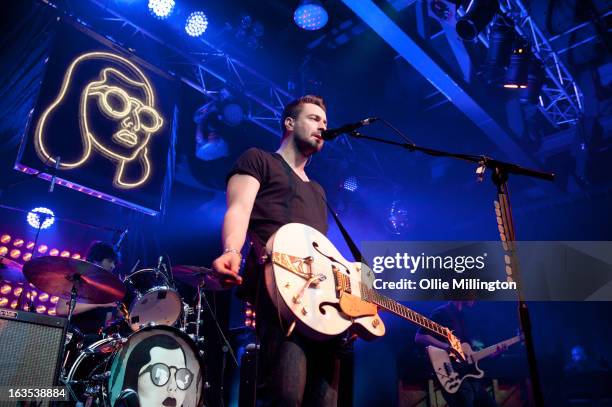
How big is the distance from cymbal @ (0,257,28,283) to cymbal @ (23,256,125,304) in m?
0.24

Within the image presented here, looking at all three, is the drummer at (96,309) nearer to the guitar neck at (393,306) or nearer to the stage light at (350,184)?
the guitar neck at (393,306)

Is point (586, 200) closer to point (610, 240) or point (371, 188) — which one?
point (610, 240)

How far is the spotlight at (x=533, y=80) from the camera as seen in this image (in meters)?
6.29

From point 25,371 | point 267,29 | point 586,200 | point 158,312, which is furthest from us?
point 586,200

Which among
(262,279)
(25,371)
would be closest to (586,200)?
(262,279)

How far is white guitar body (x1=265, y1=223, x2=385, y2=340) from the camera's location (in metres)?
2.21

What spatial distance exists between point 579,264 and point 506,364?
2738 millimetres

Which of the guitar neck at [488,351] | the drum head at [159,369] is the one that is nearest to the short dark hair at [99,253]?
the drum head at [159,369]

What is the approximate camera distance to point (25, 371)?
2.96m

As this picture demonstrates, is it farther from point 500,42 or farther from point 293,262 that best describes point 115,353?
point 500,42

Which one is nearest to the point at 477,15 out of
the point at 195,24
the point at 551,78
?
the point at 551,78

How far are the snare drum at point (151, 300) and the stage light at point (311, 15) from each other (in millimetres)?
3490

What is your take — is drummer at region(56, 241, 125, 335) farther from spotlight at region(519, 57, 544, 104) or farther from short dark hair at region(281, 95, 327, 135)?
spotlight at region(519, 57, 544, 104)

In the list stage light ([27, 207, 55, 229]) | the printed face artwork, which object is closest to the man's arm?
the printed face artwork
